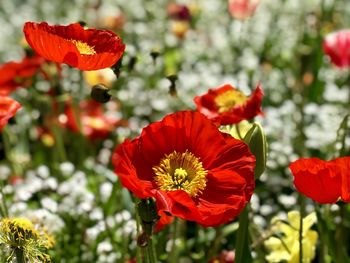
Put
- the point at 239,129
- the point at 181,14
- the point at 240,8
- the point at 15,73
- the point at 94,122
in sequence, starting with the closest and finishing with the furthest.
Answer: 1. the point at 239,129
2. the point at 15,73
3. the point at 94,122
4. the point at 240,8
5. the point at 181,14

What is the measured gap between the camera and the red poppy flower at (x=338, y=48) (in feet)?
6.57

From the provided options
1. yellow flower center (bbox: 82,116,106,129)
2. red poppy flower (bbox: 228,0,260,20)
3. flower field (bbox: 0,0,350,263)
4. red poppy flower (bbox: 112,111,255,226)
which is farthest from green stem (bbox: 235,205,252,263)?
red poppy flower (bbox: 228,0,260,20)

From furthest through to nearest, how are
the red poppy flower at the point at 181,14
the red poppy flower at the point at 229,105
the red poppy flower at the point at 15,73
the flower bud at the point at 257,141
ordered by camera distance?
the red poppy flower at the point at 181,14
the red poppy flower at the point at 15,73
the red poppy flower at the point at 229,105
the flower bud at the point at 257,141

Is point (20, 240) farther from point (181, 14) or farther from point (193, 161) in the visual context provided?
point (181, 14)

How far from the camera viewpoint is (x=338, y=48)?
2.01 meters

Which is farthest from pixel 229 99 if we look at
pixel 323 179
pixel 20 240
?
pixel 20 240

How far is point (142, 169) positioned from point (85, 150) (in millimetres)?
1249

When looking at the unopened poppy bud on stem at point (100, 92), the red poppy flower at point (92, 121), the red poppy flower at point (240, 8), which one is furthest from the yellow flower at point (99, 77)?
the unopened poppy bud on stem at point (100, 92)

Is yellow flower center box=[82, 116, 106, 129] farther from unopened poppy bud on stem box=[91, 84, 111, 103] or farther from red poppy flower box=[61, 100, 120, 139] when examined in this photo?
unopened poppy bud on stem box=[91, 84, 111, 103]

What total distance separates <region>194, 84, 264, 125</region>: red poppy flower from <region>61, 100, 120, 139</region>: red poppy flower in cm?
71

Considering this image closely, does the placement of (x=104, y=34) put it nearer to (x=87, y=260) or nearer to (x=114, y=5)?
(x=87, y=260)

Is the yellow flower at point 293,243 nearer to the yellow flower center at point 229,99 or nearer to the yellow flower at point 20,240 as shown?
the yellow flower center at point 229,99

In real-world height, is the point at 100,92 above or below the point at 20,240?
above

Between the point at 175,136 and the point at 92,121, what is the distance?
1.14 meters
